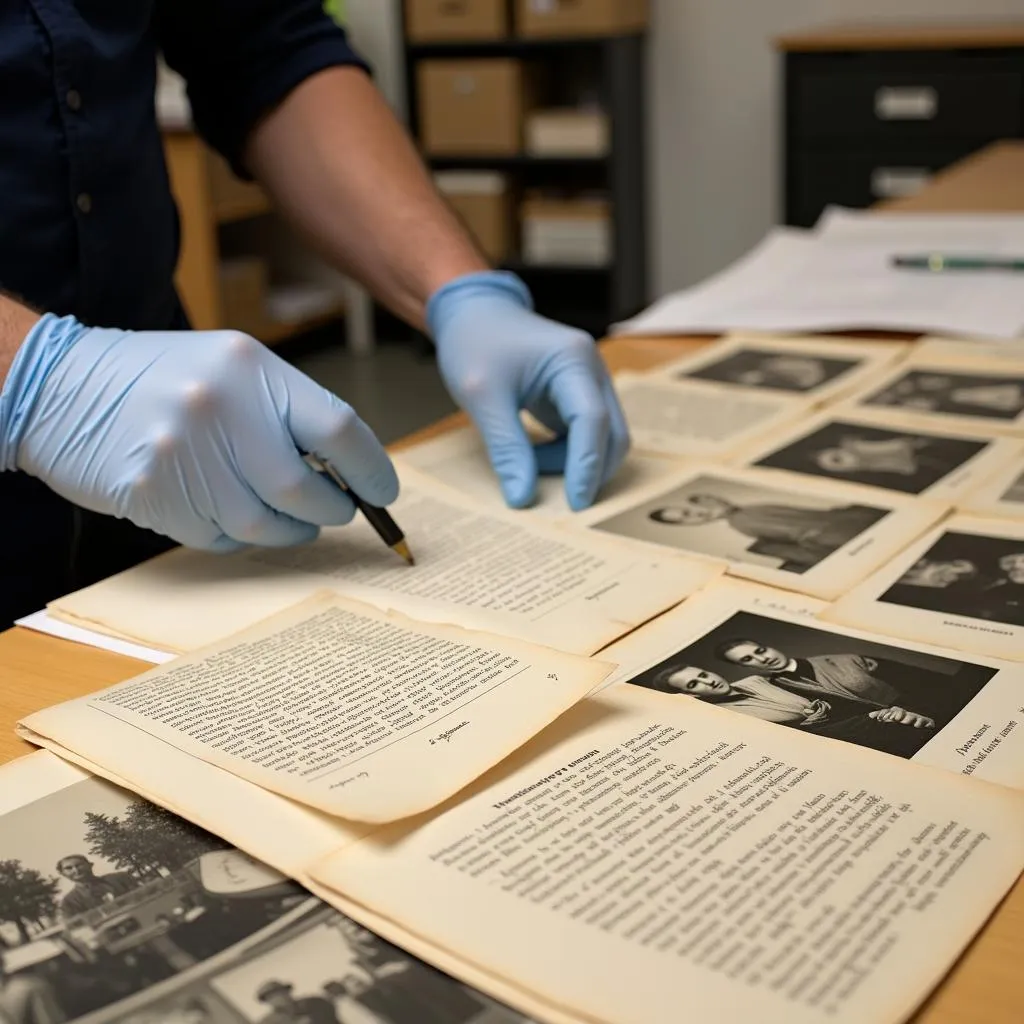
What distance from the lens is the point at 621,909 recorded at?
1.44 feet

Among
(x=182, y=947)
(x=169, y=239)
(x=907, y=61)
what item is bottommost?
(x=182, y=947)

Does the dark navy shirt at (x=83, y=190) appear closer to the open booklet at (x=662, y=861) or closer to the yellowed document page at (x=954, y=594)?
the open booklet at (x=662, y=861)

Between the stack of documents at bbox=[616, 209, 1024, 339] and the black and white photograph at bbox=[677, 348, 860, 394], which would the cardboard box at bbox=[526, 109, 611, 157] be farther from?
the black and white photograph at bbox=[677, 348, 860, 394]

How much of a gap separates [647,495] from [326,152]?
1.47 feet

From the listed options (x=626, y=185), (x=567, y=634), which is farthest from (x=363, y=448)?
(x=626, y=185)

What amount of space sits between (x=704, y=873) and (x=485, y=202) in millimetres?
3375

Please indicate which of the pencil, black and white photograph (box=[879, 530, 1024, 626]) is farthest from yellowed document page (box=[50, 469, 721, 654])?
black and white photograph (box=[879, 530, 1024, 626])

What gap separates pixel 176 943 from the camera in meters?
0.44

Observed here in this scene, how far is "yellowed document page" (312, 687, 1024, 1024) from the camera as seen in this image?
1.34 ft

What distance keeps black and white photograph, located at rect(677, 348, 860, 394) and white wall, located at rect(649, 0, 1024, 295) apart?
8.74 ft

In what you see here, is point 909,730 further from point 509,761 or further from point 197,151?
point 197,151

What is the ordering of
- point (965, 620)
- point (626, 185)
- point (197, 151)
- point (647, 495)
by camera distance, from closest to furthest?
point (965, 620), point (647, 495), point (197, 151), point (626, 185)

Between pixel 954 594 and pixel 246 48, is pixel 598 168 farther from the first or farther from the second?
pixel 954 594

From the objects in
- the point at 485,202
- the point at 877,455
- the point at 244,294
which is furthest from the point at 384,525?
the point at 485,202
